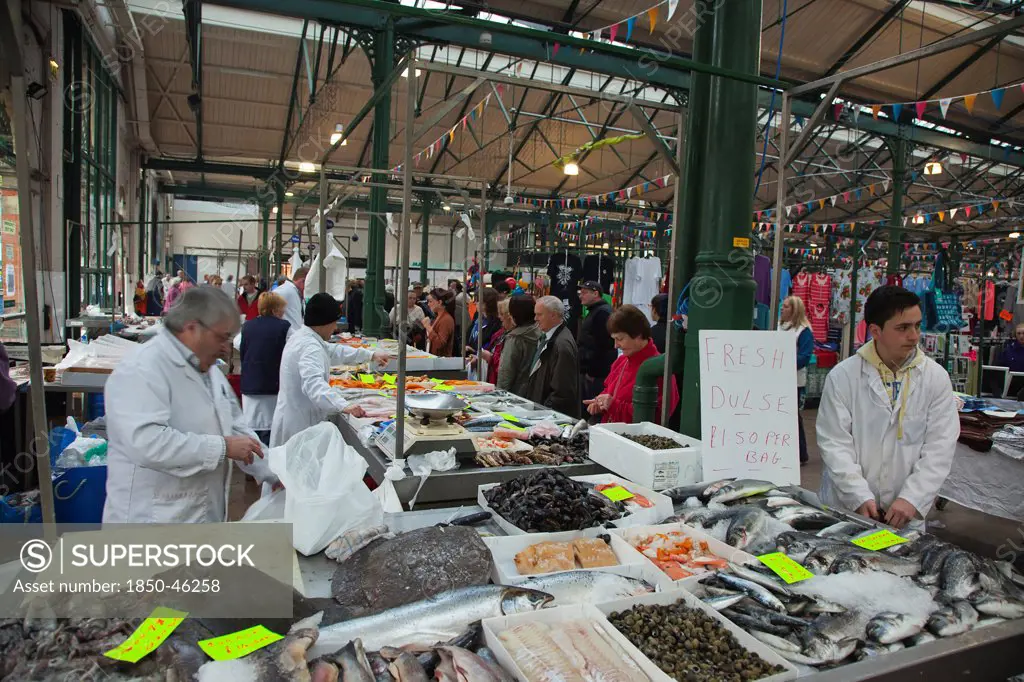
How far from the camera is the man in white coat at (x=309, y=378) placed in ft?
13.8

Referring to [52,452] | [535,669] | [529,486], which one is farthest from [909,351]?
[52,452]

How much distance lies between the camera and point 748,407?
112 inches

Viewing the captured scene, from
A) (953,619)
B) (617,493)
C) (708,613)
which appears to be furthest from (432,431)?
(953,619)

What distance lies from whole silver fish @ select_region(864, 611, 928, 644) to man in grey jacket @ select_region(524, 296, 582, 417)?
10.6ft

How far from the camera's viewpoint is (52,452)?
400cm

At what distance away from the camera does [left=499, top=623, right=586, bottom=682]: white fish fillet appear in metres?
1.47

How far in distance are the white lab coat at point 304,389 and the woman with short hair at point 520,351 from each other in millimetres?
1560

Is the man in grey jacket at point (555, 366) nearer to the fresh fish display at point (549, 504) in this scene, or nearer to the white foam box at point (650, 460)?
the white foam box at point (650, 460)

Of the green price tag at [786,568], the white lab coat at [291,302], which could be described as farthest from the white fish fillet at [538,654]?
the white lab coat at [291,302]

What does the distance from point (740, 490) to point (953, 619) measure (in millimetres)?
897

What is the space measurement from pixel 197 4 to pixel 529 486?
965cm

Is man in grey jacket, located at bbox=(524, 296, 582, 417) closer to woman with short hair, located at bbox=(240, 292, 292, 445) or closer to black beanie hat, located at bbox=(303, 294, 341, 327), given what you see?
black beanie hat, located at bbox=(303, 294, 341, 327)

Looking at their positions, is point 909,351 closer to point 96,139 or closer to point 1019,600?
point 1019,600

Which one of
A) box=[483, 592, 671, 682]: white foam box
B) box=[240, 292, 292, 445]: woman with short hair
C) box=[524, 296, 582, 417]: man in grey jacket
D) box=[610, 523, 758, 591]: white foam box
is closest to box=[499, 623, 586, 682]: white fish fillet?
box=[483, 592, 671, 682]: white foam box
